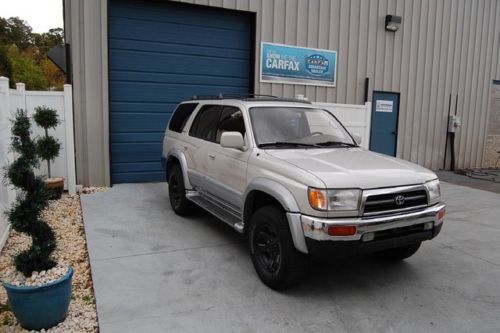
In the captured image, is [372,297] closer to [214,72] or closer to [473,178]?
[214,72]

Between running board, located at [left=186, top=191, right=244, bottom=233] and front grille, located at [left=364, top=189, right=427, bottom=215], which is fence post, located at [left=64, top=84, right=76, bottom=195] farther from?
front grille, located at [left=364, top=189, right=427, bottom=215]

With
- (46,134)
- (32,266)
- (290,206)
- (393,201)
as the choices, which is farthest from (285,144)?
(46,134)

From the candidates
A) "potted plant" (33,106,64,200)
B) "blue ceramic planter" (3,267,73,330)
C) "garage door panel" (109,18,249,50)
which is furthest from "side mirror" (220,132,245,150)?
"garage door panel" (109,18,249,50)

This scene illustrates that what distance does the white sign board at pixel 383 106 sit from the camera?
11.1 meters

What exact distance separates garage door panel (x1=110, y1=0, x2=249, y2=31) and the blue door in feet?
13.8

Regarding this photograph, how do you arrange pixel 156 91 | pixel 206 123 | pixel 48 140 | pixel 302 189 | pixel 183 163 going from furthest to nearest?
pixel 156 91 → pixel 48 140 → pixel 183 163 → pixel 206 123 → pixel 302 189

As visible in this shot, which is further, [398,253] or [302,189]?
[398,253]

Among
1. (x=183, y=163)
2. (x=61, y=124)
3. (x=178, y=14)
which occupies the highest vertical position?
(x=178, y=14)

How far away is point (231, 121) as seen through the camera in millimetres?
5016

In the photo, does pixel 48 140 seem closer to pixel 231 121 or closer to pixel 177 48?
pixel 177 48

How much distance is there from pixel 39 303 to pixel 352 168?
271cm

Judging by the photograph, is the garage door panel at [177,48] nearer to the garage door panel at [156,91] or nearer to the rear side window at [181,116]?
the garage door panel at [156,91]

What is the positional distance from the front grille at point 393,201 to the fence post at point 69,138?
18.8 feet

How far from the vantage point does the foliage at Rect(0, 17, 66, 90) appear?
27.2 meters
